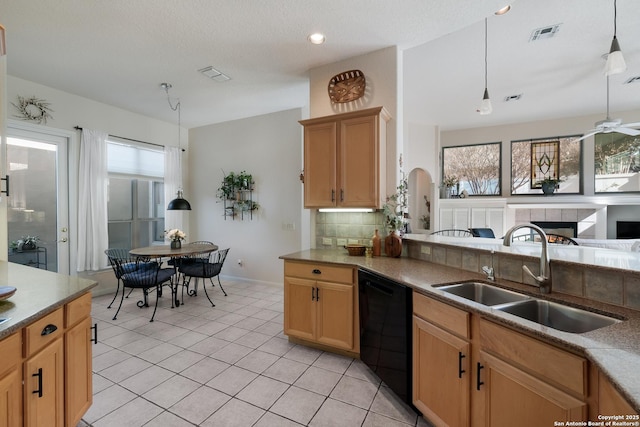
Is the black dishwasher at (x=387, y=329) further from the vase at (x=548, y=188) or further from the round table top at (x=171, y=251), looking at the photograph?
the vase at (x=548, y=188)

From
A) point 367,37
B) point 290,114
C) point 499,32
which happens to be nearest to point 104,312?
point 290,114

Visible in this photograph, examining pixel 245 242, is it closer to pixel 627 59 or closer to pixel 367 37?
pixel 367 37

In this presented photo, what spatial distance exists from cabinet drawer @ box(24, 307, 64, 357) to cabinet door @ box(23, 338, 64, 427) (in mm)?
34

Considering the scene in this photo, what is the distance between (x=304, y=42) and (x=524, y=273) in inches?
108

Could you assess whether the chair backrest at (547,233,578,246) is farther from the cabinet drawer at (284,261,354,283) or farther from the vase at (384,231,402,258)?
the cabinet drawer at (284,261,354,283)

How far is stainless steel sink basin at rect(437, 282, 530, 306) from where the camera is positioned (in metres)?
1.75

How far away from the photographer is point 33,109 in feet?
12.1

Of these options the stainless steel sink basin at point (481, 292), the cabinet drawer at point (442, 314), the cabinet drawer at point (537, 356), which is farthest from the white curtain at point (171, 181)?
the cabinet drawer at point (537, 356)

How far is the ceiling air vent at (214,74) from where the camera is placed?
132 inches

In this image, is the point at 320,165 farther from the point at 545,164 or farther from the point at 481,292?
the point at 545,164

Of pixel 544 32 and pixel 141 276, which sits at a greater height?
pixel 544 32

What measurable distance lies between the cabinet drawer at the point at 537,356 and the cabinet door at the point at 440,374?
0.56ft

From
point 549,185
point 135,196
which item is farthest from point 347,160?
point 549,185

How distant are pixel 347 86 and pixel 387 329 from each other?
248 cm
